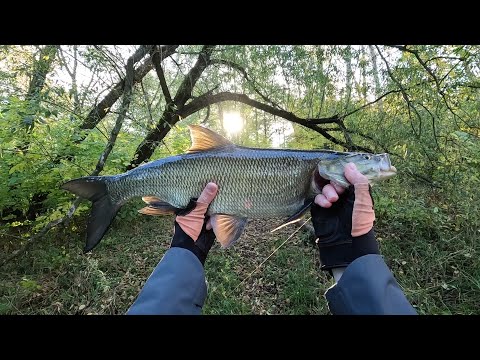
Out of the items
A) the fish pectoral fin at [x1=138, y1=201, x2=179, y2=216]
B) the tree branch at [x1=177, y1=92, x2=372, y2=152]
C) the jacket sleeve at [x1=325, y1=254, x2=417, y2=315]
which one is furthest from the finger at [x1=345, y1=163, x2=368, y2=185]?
the tree branch at [x1=177, y1=92, x2=372, y2=152]

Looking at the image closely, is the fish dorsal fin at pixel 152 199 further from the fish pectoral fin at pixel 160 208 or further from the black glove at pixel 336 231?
the black glove at pixel 336 231

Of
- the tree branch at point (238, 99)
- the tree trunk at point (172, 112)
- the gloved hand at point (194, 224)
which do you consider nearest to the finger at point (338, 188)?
the gloved hand at point (194, 224)

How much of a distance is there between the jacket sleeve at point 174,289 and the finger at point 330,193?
929mm

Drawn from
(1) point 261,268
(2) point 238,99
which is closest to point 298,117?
(2) point 238,99

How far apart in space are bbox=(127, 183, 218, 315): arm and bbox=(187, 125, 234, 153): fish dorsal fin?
262mm

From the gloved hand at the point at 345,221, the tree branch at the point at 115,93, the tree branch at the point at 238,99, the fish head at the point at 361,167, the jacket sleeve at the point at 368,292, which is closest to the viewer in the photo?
the jacket sleeve at the point at 368,292

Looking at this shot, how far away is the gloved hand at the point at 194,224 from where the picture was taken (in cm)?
221

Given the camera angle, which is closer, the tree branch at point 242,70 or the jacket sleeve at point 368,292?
the jacket sleeve at point 368,292

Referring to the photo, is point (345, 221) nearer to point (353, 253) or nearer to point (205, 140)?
point (353, 253)

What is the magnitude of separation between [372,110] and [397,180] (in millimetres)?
1249
